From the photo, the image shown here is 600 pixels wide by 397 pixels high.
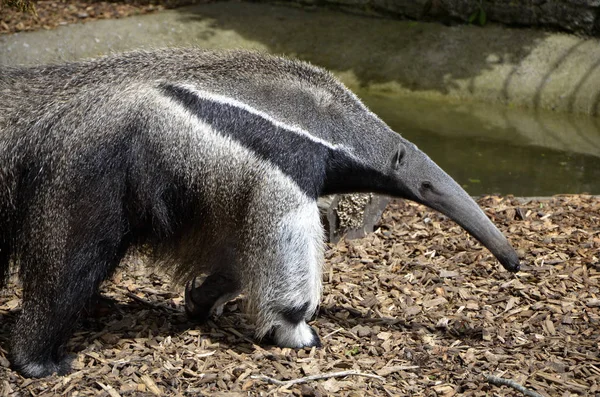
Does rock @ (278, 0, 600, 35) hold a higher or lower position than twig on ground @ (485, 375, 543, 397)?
higher

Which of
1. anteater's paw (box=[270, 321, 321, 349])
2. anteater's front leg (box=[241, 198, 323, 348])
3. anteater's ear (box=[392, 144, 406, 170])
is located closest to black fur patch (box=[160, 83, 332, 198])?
anteater's front leg (box=[241, 198, 323, 348])

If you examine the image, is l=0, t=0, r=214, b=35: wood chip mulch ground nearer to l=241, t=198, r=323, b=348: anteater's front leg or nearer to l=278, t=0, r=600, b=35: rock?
l=278, t=0, r=600, b=35: rock

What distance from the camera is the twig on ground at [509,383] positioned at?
480 cm

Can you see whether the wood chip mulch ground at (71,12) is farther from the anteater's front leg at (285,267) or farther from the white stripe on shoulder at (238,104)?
the anteater's front leg at (285,267)

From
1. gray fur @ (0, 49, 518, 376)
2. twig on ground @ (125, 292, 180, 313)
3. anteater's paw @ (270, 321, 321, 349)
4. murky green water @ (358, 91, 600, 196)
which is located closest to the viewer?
gray fur @ (0, 49, 518, 376)

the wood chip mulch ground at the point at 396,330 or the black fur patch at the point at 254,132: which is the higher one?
the black fur patch at the point at 254,132

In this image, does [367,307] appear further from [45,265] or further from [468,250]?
[45,265]

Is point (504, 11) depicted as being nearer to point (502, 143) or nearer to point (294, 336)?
point (502, 143)

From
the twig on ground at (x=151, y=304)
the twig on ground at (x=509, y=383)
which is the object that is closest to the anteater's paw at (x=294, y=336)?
the twig on ground at (x=151, y=304)

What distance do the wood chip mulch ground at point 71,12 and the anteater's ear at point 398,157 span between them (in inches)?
490

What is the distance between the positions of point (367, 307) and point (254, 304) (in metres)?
1.32

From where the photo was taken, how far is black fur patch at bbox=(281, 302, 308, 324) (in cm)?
521

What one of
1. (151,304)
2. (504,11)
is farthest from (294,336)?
(504,11)

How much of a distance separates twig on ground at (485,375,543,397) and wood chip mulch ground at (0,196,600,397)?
4 centimetres
